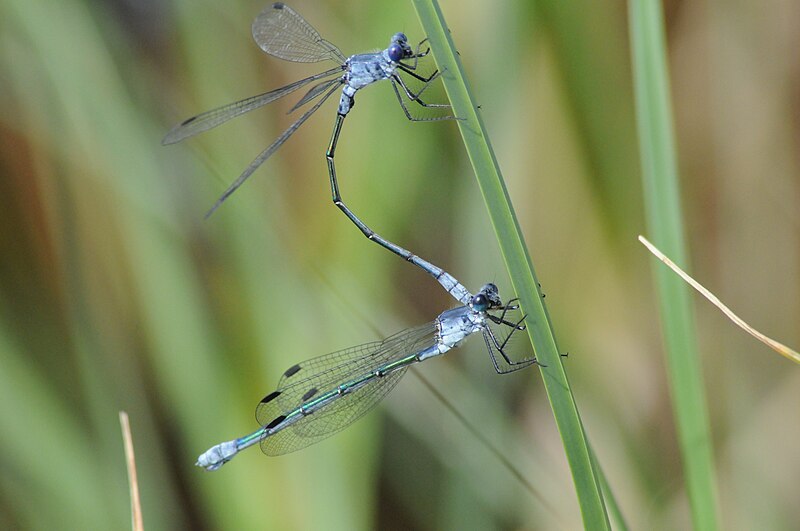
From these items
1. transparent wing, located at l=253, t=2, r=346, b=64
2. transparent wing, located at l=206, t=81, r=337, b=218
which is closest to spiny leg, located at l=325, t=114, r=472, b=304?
transparent wing, located at l=206, t=81, r=337, b=218

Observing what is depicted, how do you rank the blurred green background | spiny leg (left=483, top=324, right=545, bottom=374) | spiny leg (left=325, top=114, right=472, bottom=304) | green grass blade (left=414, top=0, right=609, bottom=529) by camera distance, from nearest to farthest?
green grass blade (left=414, top=0, right=609, bottom=529), spiny leg (left=483, top=324, right=545, bottom=374), spiny leg (left=325, top=114, right=472, bottom=304), the blurred green background

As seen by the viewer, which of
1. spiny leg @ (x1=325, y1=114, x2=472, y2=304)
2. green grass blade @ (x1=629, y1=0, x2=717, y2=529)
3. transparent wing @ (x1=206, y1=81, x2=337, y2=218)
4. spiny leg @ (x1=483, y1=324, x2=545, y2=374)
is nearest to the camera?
green grass blade @ (x1=629, y1=0, x2=717, y2=529)

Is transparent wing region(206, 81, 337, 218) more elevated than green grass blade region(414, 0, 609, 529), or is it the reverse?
transparent wing region(206, 81, 337, 218)

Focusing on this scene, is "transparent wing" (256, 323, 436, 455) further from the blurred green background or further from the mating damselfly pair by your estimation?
the blurred green background

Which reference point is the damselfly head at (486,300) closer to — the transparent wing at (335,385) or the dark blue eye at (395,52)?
the transparent wing at (335,385)

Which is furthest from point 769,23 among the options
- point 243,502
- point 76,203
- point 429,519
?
point 76,203

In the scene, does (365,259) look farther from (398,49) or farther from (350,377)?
(398,49)

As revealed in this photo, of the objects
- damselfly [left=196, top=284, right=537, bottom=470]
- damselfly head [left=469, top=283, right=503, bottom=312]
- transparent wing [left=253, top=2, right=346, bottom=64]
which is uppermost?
transparent wing [left=253, top=2, right=346, bottom=64]
